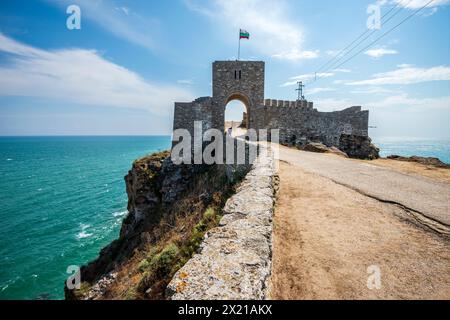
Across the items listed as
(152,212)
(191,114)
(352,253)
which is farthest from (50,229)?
(352,253)

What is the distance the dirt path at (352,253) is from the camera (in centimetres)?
381

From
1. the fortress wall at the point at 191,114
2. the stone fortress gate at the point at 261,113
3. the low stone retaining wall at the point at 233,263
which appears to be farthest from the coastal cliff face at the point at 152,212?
the low stone retaining wall at the point at 233,263

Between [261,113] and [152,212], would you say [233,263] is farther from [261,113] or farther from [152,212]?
[261,113]

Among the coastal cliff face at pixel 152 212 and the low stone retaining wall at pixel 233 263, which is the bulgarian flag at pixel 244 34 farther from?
the low stone retaining wall at pixel 233 263

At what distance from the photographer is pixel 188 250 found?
21.9 feet

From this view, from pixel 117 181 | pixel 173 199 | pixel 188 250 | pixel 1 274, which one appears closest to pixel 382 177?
pixel 188 250

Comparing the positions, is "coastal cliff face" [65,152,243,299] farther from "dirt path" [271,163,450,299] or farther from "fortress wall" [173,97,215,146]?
"dirt path" [271,163,450,299]

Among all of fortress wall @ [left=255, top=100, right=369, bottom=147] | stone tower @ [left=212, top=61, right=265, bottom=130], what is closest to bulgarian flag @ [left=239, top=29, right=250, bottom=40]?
stone tower @ [left=212, top=61, right=265, bottom=130]

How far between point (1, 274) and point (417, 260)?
32939 millimetres

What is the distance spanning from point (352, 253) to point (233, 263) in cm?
283

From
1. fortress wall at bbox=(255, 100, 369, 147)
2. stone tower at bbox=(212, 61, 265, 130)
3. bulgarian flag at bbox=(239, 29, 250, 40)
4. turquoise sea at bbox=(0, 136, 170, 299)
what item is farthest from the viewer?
fortress wall at bbox=(255, 100, 369, 147)

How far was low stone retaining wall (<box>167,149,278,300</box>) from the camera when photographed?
Answer: 9.73 feet

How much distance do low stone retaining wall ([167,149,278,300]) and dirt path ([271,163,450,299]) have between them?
0.79 m
